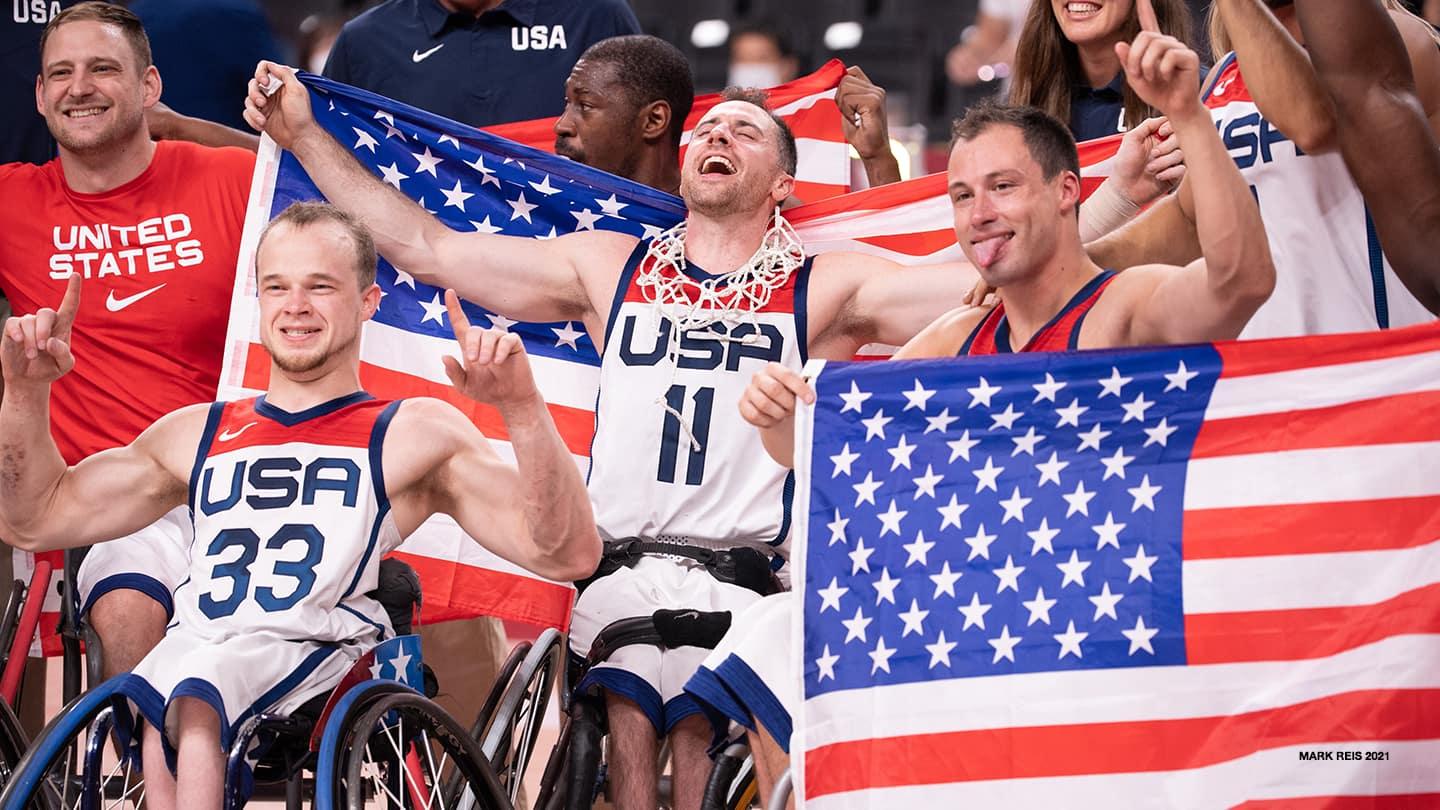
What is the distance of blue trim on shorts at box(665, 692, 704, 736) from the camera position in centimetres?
363

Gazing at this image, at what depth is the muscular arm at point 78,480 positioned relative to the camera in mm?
3371

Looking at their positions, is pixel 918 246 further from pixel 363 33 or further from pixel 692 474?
pixel 363 33

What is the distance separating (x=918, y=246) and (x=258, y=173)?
5.44 feet

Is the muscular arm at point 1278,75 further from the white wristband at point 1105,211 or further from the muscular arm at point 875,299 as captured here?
the muscular arm at point 875,299

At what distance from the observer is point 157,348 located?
4.34 m

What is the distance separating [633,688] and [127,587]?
3.61ft

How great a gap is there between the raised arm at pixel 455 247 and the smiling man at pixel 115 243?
34 centimetres

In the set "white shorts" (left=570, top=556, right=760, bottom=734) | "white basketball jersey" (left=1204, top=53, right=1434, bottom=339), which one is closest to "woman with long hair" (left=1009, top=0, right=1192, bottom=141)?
"white basketball jersey" (left=1204, top=53, right=1434, bottom=339)

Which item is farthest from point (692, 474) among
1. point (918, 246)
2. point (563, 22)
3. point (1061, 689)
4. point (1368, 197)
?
point (563, 22)

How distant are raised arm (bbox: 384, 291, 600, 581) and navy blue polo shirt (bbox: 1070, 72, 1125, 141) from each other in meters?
1.74

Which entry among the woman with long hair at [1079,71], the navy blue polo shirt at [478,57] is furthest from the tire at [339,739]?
the navy blue polo shirt at [478,57]

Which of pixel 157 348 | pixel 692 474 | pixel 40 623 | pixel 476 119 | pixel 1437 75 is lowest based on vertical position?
pixel 40 623

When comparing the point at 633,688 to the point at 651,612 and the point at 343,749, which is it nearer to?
the point at 651,612

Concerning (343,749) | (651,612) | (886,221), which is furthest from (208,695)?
(886,221)
